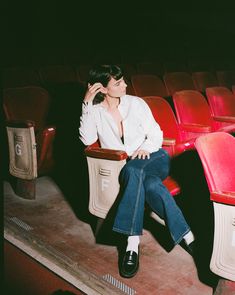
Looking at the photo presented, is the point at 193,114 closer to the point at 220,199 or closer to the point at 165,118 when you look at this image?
the point at 165,118

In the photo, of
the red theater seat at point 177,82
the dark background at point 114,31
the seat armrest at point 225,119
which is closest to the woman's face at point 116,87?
the seat armrest at point 225,119

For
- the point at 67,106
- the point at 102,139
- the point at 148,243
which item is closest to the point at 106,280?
the point at 148,243

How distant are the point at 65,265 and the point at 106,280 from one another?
18 cm

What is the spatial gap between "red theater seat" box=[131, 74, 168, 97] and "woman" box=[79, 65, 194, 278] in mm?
956

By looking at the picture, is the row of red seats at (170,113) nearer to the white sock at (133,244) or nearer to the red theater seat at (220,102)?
the red theater seat at (220,102)

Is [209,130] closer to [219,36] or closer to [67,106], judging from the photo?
[67,106]

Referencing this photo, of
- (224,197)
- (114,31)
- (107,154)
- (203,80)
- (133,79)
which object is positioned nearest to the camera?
(224,197)

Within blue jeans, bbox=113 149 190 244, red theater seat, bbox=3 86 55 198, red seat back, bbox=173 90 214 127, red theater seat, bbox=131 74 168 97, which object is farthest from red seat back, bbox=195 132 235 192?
red theater seat, bbox=131 74 168 97

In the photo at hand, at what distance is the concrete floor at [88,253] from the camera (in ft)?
3.91

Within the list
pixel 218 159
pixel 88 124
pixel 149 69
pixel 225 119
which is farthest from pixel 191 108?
pixel 149 69

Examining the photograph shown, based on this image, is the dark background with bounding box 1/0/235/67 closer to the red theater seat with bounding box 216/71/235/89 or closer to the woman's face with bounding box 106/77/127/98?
the red theater seat with bounding box 216/71/235/89

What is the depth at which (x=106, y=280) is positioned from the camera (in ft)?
3.96

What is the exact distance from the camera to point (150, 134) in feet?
4.97

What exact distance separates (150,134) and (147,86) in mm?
1138
